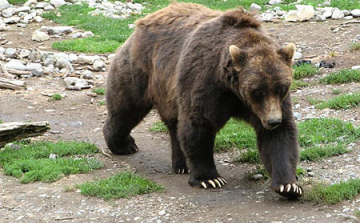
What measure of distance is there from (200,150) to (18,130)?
2726 mm

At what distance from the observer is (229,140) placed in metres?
9.23

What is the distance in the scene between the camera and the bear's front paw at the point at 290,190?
22.1 ft

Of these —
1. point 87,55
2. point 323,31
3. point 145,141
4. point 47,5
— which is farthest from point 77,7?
point 145,141

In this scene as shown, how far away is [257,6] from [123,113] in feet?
38.0

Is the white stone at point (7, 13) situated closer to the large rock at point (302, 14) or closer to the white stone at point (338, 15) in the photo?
the large rock at point (302, 14)

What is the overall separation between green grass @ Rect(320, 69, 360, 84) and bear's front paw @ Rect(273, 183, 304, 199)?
4966 millimetres

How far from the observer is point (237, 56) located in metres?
6.64

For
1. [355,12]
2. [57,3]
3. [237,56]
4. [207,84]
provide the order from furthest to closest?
[57,3] < [355,12] < [207,84] < [237,56]

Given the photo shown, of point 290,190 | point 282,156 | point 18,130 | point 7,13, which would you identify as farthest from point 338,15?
point 290,190

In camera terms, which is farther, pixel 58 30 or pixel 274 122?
pixel 58 30

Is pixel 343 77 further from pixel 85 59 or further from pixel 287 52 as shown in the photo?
pixel 85 59

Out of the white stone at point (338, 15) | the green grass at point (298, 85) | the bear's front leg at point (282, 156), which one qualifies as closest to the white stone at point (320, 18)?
the white stone at point (338, 15)

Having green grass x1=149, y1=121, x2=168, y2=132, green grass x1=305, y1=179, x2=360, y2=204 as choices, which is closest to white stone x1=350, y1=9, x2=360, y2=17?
green grass x1=149, y1=121, x2=168, y2=132

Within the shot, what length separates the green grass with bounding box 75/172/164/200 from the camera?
7438 millimetres
